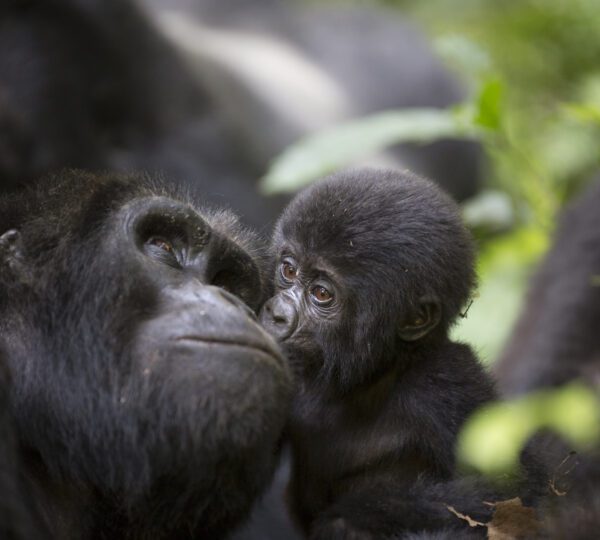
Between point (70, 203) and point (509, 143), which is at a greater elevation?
point (509, 143)

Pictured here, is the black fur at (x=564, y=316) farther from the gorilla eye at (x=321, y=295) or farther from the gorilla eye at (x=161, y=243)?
the gorilla eye at (x=161, y=243)

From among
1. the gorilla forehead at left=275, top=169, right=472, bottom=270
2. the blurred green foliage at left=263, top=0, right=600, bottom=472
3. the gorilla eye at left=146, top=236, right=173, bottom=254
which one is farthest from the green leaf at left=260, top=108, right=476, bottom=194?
the gorilla eye at left=146, top=236, right=173, bottom=254

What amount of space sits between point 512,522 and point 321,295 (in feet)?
1.70

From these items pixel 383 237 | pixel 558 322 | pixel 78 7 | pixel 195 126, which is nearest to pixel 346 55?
pixel 195 126

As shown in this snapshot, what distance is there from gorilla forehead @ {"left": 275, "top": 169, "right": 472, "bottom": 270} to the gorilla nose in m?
0.12

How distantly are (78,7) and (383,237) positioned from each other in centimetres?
268

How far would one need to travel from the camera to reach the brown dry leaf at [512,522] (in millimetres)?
1725

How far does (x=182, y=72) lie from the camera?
15.3 feet

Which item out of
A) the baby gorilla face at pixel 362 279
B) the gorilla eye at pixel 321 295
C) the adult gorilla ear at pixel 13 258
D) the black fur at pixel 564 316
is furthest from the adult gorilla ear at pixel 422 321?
the black fur at pixel 564 316

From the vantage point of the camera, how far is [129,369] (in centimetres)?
161

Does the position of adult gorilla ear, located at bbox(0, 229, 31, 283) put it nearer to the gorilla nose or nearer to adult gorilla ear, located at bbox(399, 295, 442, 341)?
the gorilla nose

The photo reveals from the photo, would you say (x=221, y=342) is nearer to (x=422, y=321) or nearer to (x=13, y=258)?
(x=13, y=258)

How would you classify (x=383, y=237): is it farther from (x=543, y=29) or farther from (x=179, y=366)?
(x=543, y=29)

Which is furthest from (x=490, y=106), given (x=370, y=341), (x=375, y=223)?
(x=370, y=341)
